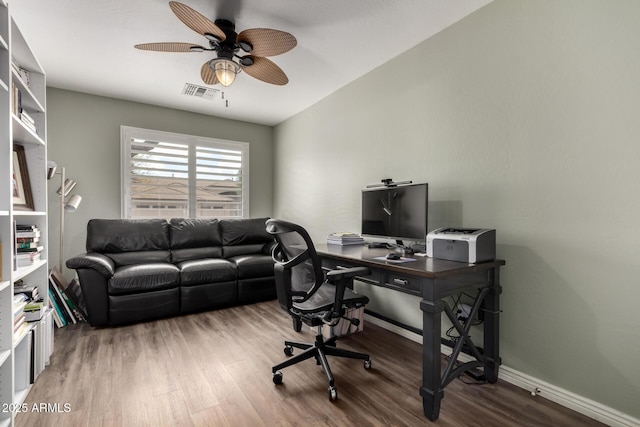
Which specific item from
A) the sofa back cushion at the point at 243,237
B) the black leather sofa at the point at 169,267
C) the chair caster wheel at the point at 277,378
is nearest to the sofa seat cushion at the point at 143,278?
A: the black leather sofa at the point at 169,267

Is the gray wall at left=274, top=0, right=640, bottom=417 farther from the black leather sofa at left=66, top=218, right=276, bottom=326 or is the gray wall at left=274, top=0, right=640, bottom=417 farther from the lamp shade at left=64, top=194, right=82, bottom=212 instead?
the lamp shade at left=64, top=194, right=82, bottom=212

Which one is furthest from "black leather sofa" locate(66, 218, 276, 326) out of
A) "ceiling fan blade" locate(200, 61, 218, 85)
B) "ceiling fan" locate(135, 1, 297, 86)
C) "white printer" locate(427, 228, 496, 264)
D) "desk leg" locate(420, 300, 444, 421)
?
"desk leg" locate(420, 300, 444, 421)

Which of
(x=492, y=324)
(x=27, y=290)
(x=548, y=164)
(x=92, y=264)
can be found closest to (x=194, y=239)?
(x=92, y=264)

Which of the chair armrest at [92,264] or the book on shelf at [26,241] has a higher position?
the book on shelf at [26,241]

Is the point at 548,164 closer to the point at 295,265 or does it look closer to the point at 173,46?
the point at 295,265

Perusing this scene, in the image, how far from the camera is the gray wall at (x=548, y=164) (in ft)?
5.01

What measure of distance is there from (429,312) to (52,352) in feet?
9.14

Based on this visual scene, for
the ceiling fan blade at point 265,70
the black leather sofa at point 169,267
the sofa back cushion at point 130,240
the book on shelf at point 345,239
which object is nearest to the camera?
the ceiling fan blade at point 265,70

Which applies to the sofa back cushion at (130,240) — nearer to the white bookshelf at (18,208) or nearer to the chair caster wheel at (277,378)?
the white bookshelf at (18,208)

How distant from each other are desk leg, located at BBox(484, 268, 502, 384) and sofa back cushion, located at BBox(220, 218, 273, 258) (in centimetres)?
276

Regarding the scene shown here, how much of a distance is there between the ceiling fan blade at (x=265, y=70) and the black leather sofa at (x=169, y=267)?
6.80 feet

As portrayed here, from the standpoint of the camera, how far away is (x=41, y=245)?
216 cm

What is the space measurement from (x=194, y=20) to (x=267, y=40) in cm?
47

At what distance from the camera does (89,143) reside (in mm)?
3719
